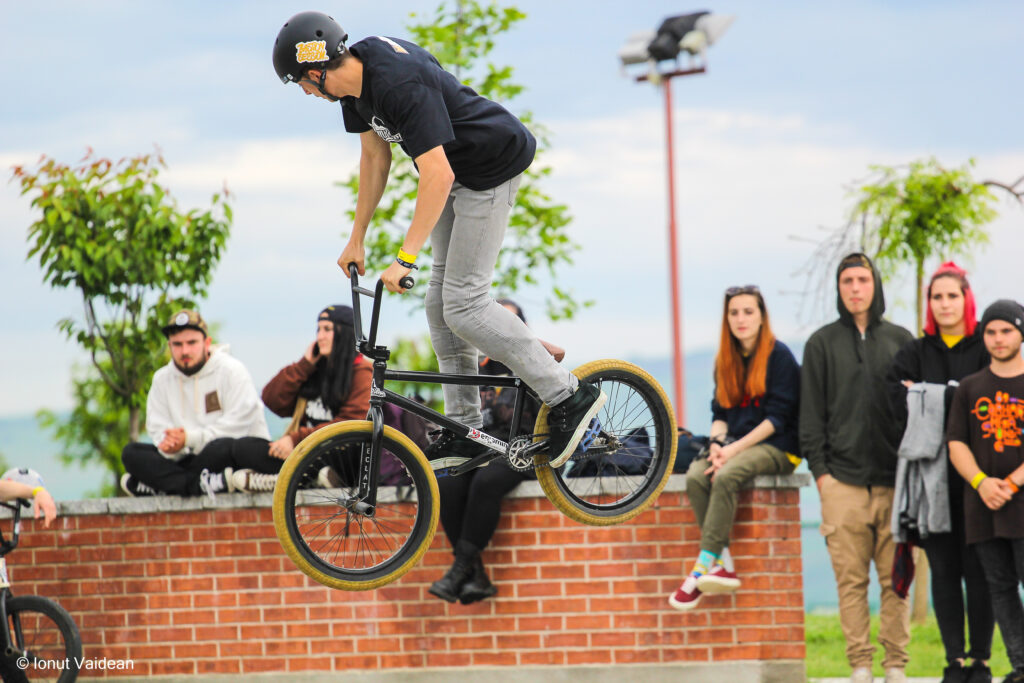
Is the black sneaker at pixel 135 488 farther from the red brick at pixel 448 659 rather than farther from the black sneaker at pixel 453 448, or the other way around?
the black sneaker at pixel 453 448

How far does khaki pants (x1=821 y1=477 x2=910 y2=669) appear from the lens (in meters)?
6.39

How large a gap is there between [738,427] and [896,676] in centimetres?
172

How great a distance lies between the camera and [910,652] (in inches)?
321

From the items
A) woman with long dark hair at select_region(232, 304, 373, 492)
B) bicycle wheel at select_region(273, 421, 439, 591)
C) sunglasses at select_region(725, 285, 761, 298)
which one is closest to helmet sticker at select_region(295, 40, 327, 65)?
bicycle wheel at select_region(273, 421, 439, 591)

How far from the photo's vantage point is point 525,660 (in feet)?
23.0

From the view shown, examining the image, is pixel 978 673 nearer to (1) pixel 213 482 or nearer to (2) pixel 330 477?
(2) pixel 330 477

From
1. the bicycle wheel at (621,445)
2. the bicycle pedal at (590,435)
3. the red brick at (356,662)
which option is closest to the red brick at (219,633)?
the red brick at (356,662)

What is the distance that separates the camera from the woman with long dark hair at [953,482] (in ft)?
19.8

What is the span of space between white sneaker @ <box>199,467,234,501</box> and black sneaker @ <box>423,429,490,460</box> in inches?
118

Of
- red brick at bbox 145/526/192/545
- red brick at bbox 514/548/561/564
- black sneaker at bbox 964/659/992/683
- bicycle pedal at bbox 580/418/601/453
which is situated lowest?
black sneaker at bbox 964/659/992/683

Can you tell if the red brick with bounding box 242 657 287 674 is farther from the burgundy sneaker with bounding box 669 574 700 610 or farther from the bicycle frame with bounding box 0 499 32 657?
the burgundy sneaker with bounding box 669 574 700 610

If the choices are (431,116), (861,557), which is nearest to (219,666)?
(861,557)

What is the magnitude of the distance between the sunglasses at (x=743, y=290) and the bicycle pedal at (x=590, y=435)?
203cm

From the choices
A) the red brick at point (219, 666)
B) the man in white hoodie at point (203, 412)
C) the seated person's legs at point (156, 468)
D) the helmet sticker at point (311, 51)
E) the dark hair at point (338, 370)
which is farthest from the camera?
the red brick at point (219, 666)
